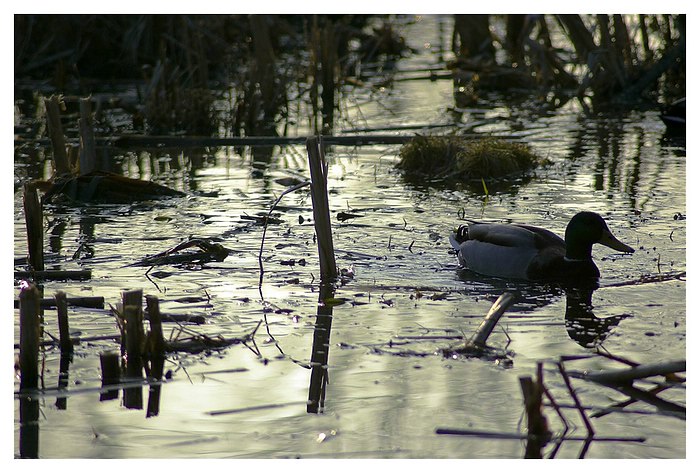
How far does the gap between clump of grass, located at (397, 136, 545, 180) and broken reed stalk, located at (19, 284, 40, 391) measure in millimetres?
6846

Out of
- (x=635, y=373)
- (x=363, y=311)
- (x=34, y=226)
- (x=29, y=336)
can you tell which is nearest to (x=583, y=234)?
(x=363, y=311)

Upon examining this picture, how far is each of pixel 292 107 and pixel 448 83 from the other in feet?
10.9

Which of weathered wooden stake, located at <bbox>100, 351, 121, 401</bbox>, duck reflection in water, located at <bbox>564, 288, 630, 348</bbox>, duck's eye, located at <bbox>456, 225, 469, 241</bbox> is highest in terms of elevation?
duck's eye, located at <bbox>456, 225, 469, 241</bbox>

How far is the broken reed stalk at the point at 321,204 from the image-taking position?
24.0 feet

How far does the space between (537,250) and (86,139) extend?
15.1 ft

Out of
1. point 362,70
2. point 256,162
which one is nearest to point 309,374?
point 256,162

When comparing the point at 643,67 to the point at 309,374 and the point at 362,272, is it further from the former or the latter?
the point at 309,374

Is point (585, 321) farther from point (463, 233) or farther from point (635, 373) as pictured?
point (463, 233)

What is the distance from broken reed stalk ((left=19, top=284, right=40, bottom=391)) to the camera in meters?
5.35

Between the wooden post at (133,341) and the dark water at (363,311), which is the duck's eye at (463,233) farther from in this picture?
the wooden post at (133,341)

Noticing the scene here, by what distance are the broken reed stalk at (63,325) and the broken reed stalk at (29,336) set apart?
0.37 m

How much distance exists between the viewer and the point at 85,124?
33.3 feet

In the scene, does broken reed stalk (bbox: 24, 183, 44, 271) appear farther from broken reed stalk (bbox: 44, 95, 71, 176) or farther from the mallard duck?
the mallard duck

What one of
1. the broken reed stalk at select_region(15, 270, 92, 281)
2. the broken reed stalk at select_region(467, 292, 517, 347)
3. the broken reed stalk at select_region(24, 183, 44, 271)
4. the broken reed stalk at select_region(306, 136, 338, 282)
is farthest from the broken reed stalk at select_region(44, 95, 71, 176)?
the broken reed stalk at select_region(467, 292, 517, 347)
